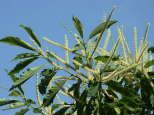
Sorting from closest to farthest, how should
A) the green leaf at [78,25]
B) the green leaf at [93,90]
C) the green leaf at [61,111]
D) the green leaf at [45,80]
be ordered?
the green leaf at [93,90]
the green leaf at [78,25]
the green leaf at [45,80]
the green leaf at [61,111]

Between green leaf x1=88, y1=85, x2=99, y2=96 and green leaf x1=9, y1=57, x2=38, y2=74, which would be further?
green leaf x1=9, y1=57, x2=38, y2=74

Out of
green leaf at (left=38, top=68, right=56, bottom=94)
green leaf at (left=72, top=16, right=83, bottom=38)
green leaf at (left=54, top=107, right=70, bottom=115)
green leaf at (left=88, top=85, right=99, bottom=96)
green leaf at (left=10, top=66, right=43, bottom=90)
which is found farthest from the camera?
green leaf at (left=54, top=107, right=70, bottom=115)

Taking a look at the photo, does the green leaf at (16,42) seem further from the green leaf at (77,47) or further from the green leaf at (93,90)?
the green leaf at (93,90)

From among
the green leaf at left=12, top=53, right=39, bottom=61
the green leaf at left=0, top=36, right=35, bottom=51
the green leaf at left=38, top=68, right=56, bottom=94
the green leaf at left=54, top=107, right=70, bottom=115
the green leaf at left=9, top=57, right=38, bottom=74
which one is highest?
the green leaf at left=0, top=36, right=35, bottom=51

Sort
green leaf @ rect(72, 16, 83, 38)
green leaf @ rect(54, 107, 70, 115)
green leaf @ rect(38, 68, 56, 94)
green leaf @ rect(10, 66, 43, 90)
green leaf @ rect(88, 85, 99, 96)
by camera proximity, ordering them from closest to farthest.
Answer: green leaf @ rect(88, 85, 99, 96), green leaf @ rect(10, 66, 43, 90), green leaf @ rect(72, 16, 83, 38), green leaf @ rect(38, 68, 56, 94), green leaf @ rect(54, 107, 70, 115)

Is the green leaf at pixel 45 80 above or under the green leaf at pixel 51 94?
above

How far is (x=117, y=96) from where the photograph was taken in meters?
4.22

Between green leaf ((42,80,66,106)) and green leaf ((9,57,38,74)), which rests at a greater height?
green leaf ((9,57,38,74))

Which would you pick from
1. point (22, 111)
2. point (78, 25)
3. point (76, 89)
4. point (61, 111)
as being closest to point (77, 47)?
point (78, 25)

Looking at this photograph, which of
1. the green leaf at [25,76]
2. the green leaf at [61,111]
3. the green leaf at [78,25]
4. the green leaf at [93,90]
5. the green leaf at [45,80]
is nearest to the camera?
the green leaf at [93,90]

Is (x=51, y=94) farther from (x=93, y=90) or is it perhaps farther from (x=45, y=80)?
(x=93, y=90)

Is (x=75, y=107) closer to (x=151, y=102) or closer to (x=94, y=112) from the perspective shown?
(x=94, y=112)

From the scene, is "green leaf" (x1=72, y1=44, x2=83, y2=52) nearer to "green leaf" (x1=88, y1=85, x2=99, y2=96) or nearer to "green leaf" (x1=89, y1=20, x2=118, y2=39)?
"green leaf" (x1=89, y1=20, x2=118, y2=39)

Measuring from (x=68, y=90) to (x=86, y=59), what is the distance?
17.1 inches
